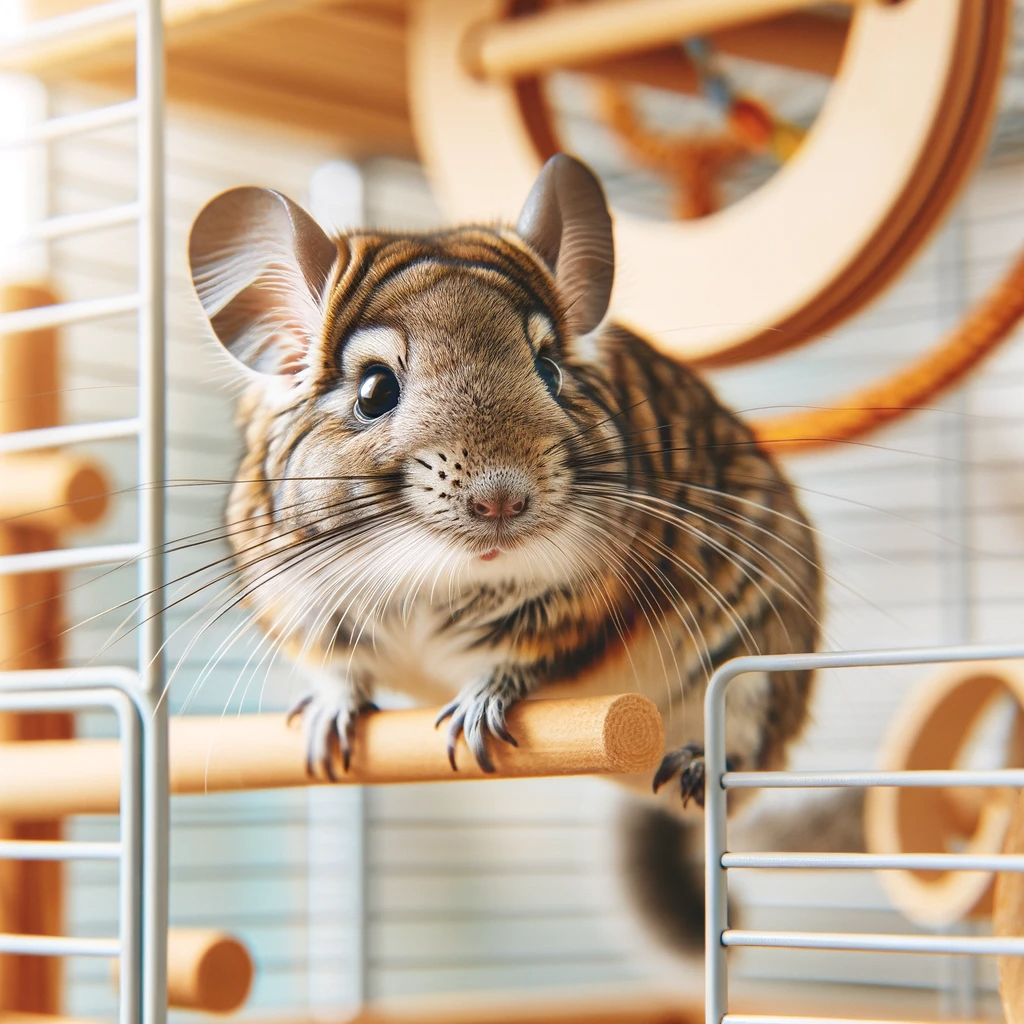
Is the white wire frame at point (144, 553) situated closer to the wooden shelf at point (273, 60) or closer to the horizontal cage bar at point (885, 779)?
the wooden shelf at point (273, 60)

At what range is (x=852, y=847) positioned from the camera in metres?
1.39

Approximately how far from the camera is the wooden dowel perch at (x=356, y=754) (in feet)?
2.36

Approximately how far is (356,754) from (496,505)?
0.24 metres

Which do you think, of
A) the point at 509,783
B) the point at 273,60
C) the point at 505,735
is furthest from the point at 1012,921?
the point at 509,783

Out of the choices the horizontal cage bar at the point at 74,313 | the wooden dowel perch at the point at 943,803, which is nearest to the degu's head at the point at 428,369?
the horizontal cage bar at the point at 74,313

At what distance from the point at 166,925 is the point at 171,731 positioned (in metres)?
0.14

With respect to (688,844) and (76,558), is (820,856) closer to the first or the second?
(76,558)

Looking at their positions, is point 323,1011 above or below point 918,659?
below

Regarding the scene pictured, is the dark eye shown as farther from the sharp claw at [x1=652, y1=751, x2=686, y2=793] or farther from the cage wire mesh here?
the cage wire mesh

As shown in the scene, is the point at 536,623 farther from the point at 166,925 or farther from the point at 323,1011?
the point at 323,1011

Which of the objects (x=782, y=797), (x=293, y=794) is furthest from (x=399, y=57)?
(x=293, y=794)

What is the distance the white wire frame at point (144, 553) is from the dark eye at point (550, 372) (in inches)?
10.0

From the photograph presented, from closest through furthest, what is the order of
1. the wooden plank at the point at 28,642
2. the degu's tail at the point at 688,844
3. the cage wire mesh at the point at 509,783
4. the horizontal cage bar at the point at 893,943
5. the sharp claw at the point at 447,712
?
the horizontal cage bar at the point at 893,943
the sharp claw at the point at 447,712
the wooden plank at the point at 28,642
the degu's tail at the point at 688,844
the cage wire mesh at the point at 509,783

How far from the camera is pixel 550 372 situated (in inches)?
30.4
